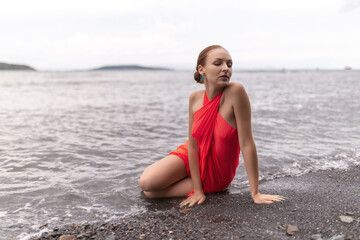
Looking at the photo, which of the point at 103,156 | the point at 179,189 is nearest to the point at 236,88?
the point at 179,189

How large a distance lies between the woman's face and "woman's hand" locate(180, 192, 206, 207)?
5.22 feet

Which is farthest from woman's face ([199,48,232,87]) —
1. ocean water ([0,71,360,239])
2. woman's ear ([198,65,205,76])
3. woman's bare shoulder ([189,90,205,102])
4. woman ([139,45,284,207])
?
ocean water ([0,71,360,239])

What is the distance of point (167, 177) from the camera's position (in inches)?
183

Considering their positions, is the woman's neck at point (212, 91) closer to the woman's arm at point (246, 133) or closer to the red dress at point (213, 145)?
the red dress at point (213, 145)

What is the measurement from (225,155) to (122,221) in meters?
1.63

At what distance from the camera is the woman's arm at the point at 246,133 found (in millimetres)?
4078

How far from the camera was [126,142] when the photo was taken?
916 cm

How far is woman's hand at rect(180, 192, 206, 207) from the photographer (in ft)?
14.6

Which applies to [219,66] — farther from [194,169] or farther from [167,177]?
[167,177]

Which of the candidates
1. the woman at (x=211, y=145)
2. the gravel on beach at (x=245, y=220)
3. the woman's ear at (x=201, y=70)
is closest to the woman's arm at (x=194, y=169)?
the woman at (x=211, y=145)

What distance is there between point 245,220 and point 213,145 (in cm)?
117

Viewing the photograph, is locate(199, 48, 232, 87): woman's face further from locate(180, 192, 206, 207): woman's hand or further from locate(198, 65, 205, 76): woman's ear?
locate(180, 192, 206, 207): woman's hand

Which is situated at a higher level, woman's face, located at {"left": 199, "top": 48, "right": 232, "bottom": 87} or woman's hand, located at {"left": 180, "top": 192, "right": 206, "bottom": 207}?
woman's face, located at {"left": 199, "top": 48, "right": 232, "bottom": 87}

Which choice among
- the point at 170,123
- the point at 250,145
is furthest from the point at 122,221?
the point at 170,123
